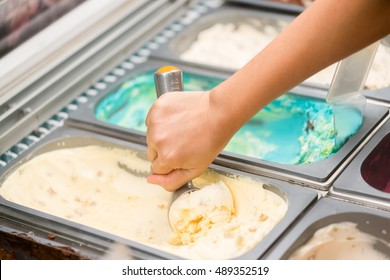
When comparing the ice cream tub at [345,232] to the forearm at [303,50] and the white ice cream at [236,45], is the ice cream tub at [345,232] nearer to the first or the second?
the forearm at [303,50]

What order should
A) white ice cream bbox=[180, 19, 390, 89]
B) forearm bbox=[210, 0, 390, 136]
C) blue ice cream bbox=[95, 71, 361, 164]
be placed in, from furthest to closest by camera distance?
white ice cream bbox=[180, 19, 390, 89] → blue ice cream bbox=[95, 71, 361, 164] → forearm bbox=[210, 0, 390, 136]

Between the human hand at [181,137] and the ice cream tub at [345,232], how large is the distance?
26 centimetres

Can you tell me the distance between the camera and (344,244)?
1521mm

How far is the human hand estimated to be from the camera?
147cm

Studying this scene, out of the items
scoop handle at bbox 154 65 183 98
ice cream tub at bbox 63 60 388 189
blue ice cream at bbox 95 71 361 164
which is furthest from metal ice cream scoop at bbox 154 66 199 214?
blue ice cream at bbox 95 71 361 164

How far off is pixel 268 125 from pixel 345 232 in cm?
57

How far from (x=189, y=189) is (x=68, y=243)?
0.32 meters

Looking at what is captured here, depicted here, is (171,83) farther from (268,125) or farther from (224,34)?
(224,34)

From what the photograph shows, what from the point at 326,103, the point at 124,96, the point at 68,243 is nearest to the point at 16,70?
the point at 124,96

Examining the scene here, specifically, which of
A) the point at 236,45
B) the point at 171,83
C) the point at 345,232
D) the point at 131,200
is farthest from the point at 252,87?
the point at 236,45

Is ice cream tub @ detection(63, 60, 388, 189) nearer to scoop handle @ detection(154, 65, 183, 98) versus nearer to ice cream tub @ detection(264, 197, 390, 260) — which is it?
ice cream tub @ detection(264, 197, 390, 260)

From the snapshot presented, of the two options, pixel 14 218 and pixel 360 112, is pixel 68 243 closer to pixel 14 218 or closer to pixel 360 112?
pixel 14 218

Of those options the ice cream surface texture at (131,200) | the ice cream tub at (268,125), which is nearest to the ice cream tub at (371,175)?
the ice cream tub at (268,125)

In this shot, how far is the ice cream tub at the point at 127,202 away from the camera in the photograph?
147cm
